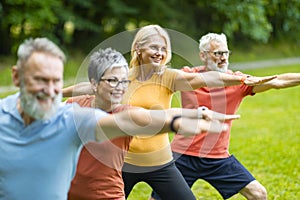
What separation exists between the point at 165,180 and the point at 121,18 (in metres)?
16.7

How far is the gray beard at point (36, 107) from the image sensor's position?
2547 mm

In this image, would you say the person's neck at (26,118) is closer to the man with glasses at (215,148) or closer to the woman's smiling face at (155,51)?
the woman's smiling face at (155,51)

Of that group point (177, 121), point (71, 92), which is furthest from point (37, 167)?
point (71, 92)

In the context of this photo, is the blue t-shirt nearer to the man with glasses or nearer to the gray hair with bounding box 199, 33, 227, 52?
the man with glasses

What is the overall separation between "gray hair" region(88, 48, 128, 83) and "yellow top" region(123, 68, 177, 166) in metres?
0.80

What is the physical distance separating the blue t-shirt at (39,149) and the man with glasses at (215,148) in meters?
2.30

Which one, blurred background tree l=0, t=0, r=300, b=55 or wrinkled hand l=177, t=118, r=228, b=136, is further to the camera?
blurred background tree l=0, t=0, r=300, b=55

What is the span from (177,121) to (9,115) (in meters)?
0.75

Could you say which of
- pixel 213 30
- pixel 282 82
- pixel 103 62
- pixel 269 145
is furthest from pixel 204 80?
pixel 213 30

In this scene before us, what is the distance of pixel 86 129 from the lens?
262cm

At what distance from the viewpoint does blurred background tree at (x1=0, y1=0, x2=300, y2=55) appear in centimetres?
1741

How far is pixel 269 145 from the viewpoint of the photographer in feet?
31.4

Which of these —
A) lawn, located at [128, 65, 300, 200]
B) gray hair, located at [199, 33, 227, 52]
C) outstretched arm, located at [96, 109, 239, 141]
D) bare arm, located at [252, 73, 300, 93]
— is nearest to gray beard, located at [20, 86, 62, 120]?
outstretched arm, located at [96, 109, 239, 141]

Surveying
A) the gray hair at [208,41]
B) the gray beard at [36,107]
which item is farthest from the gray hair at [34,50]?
the gray hair at [208,41]
